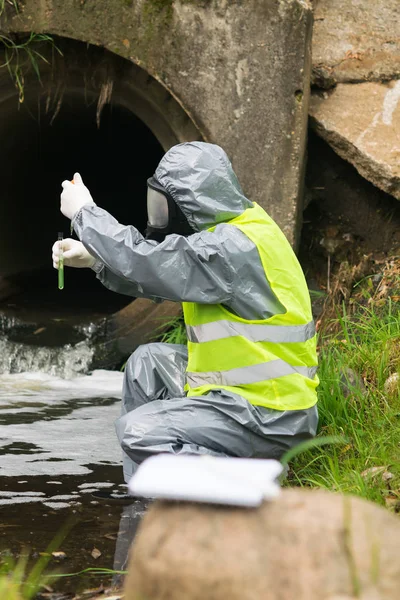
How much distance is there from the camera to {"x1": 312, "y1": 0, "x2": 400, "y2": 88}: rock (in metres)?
5.79

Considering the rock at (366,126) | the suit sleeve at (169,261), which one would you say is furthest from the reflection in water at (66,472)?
the rock at (366,126)

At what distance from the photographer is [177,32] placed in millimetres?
5242

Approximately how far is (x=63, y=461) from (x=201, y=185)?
1.49 m

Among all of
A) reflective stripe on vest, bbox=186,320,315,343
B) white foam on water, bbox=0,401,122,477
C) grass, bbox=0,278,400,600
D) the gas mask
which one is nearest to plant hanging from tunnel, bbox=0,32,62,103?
white foam on water, bbox=0,401,122,477

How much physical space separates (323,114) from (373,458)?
306 centimetres

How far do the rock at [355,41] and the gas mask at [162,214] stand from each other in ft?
9.16

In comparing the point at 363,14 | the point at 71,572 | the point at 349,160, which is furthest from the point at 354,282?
the point at 71,572

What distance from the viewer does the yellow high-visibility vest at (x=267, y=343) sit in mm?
3176

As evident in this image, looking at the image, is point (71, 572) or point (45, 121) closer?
point (71, 572)

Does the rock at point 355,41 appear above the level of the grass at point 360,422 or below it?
above

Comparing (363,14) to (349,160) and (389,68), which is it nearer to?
(389,68)

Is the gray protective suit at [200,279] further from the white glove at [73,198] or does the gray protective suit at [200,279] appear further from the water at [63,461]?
the water at [63,461]

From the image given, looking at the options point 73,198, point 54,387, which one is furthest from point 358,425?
point 54,387

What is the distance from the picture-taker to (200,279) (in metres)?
3.12
